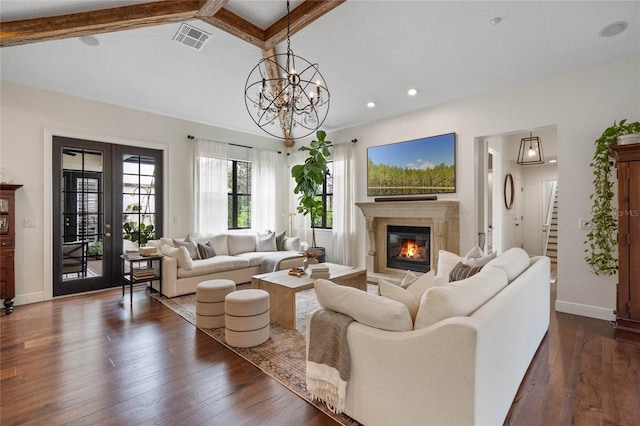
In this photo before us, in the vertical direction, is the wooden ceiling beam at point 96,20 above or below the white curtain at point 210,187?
above

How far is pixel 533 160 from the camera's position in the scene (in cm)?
661

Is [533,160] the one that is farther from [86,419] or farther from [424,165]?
[86,419]

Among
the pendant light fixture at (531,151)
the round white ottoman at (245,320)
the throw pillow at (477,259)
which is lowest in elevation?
the round white ottoman at (245,320)

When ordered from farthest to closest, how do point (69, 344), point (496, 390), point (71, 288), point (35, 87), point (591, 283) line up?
point (71, 288)
point (35, 87)
point (591, 283)
point (69, 344)
point (496, 390)

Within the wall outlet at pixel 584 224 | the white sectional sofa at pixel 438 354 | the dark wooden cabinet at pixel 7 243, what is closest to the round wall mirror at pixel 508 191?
the wall outlet at pixel 584 224

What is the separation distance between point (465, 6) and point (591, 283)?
345cm

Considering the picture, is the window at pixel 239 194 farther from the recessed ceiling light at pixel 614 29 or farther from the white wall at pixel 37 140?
the recessed ceiling light at pixel 614 29

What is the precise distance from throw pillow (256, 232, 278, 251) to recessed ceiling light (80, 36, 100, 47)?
149 inches

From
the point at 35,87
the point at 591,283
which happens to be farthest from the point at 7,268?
the point at 591,283

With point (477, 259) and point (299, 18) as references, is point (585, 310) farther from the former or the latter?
point (299, 18)

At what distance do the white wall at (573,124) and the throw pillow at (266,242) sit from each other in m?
3.57

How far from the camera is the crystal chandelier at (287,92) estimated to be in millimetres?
2960

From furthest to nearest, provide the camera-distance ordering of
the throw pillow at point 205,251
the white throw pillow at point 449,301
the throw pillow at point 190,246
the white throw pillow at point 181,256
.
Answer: the throw pillow at point 205,251 < the throw pillow at point 190,246 < the white throw pillow at point 181,256 < the white throw pillow at point 449,301

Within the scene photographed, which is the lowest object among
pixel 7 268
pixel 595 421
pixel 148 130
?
pixel 595 421
